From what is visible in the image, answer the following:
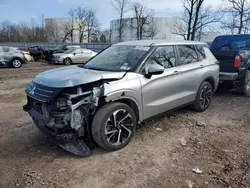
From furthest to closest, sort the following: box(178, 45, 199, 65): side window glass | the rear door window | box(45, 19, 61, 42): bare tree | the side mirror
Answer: box(45, 19, 61, 42): bare tree
the rear door window
box(178, 45, 199, 65): side window glass
the side mirror

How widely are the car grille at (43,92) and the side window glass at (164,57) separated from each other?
5.42 ft

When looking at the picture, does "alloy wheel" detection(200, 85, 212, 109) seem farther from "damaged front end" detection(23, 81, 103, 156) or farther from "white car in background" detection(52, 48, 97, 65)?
"white car in background" detection(52, 48, 97, 65)

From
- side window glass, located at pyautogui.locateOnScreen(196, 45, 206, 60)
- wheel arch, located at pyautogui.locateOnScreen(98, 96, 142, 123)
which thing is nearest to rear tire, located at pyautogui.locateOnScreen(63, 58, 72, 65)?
side window glass, located at pyautogui.locateOnScreen(196, 45, 206, 60)

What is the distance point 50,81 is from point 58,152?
113 cm

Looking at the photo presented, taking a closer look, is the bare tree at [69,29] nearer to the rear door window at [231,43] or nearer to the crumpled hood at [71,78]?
the rear door window at [231,43]

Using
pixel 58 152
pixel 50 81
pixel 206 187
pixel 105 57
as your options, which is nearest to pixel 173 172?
pixel 206 187

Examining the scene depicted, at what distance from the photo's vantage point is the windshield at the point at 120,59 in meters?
3.84

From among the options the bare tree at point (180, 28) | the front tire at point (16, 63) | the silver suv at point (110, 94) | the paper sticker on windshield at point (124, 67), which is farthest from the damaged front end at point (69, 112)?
the bare tree at point (180, 28)

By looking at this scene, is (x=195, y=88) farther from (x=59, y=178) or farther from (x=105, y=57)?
(x=59, y=178)

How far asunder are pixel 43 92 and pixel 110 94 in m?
0.96

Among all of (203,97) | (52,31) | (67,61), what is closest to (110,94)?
(203,97)

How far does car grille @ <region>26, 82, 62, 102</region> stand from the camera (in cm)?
Answer: 309

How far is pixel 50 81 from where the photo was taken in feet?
10.7

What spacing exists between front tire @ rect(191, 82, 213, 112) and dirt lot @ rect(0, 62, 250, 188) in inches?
15.0
